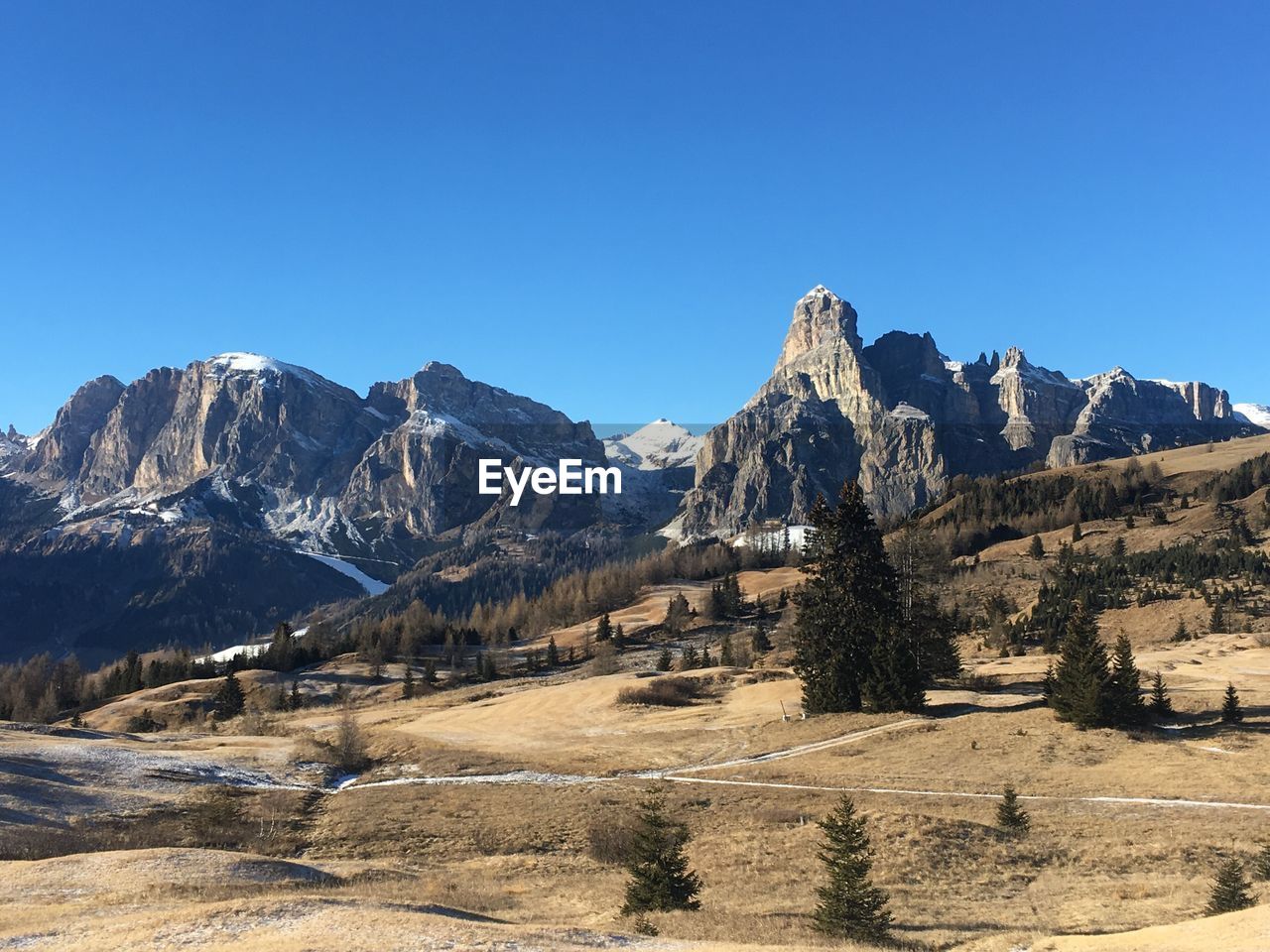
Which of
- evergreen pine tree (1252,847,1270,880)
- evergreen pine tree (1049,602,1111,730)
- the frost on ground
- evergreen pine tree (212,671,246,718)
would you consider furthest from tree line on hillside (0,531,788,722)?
evergreen pine tree (1252,847,1270,880)

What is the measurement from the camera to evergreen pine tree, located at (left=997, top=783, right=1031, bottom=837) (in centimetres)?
3566

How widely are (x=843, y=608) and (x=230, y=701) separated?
74524 millimetres

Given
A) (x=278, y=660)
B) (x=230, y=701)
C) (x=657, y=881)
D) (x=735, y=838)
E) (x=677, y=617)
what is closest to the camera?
(x=657, y=881)

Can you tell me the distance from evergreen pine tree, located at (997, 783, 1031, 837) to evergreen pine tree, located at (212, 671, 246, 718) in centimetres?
8468

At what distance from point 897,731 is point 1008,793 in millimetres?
16704

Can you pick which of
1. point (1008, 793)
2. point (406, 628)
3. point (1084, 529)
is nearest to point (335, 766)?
point (1008, 793)

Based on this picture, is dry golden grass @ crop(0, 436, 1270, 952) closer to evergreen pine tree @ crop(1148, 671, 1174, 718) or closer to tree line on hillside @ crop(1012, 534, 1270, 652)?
evergreen pine tree @ crop(1148, 671, 1174, 718)

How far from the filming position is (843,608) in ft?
201

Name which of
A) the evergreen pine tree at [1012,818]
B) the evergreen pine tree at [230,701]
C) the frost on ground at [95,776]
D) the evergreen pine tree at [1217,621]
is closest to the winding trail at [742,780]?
the evergreen pine tree at [1012,818]

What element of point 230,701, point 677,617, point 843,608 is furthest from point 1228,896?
point 677,617

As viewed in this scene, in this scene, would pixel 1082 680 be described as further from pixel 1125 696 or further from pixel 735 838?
pixel 735 838

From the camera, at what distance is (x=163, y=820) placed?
139 ft

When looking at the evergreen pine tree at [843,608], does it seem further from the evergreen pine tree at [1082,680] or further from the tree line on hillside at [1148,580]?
the tree line on hillside at [1148,580]

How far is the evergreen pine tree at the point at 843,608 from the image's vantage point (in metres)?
60.4
